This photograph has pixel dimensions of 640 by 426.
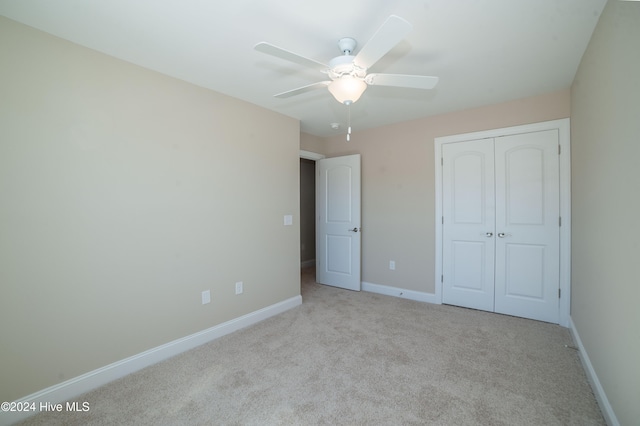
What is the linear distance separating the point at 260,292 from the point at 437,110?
2961mm

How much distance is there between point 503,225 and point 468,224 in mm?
358

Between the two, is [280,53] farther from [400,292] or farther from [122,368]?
[400,292]

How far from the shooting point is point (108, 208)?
214cm

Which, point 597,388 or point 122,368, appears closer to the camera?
point 597,388

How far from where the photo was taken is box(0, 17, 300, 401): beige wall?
1.77 m

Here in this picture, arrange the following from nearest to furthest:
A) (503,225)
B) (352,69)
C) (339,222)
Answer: (352,69) < (503,225) < (339,222)

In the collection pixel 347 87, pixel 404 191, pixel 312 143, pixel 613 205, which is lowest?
pixel 613 205

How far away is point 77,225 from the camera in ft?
6.55

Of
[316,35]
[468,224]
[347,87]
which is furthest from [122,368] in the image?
[468,224]

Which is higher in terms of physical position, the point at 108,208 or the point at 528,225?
the point at 108,208

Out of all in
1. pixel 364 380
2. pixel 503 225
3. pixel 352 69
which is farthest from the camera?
pixel 503 225

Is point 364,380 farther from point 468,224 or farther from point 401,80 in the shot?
point 468,224

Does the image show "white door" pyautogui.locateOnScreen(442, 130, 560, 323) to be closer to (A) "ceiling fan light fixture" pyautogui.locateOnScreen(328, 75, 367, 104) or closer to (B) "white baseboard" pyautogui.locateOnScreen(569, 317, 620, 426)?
(B) "white baseboard" pyautogui.locateOnScreen(569, 317, 620, 426)

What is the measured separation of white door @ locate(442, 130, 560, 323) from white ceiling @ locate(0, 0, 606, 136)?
2.51 ft
